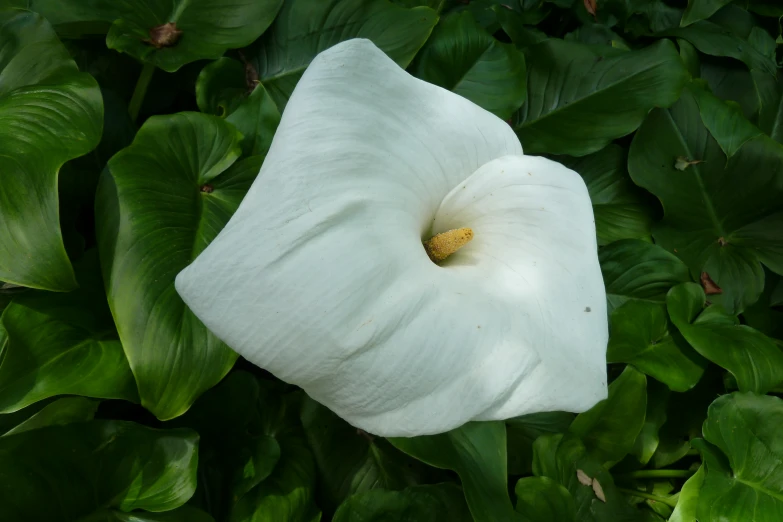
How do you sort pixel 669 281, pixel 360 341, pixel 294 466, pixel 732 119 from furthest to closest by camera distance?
pixel 732 119
pixel 669 281
pixel 294 466
pixel 360 341

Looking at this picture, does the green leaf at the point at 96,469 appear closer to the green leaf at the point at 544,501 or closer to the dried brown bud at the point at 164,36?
the green leaf at the point at 544,501

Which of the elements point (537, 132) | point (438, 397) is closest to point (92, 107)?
point (438, 397)

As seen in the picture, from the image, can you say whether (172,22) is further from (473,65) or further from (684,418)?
(684,418)

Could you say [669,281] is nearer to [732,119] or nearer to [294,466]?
[732,119]

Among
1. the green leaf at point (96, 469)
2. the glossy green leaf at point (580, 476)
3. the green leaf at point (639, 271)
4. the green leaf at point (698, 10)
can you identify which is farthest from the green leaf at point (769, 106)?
the green leaf at point (96, 469)

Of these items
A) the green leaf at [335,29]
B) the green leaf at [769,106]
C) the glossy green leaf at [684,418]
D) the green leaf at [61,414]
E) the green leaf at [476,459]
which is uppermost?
the green leaf at [335,29]

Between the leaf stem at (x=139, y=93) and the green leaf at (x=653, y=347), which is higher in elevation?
the leaf stem at (x=139, y=93)

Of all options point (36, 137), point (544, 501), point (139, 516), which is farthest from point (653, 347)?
point (36, 137)
